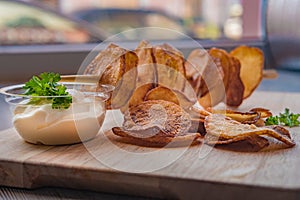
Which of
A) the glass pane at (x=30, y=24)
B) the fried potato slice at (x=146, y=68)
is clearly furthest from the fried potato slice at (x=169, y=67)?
the glass pane at (x=30, y=24)

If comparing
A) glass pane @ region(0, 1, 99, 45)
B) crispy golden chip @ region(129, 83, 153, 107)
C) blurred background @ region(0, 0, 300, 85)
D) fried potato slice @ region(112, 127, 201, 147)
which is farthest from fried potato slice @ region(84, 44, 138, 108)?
glass pane @ region(0, 1, 99, 45)

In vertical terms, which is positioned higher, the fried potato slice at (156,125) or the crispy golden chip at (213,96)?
the fried potato slice at (156,125)

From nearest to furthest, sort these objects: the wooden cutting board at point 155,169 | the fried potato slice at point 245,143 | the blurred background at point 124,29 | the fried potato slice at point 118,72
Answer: the wooden cutting board at point 155,169 < the fried potato slice at point 245,143 < the fried potato slice at point 118,72 < the blurred background at point 124,29

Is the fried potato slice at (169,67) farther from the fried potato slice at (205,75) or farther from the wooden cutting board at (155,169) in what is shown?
the wooden cutting board at (155,169)

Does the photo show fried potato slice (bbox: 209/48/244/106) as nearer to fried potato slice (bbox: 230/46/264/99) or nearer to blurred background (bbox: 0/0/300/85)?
fried potato slice (bbox: 230/46/264/99)

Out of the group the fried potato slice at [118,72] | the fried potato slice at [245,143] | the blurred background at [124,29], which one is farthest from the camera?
the blurred background at [124,29]

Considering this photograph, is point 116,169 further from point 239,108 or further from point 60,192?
point 239,108
